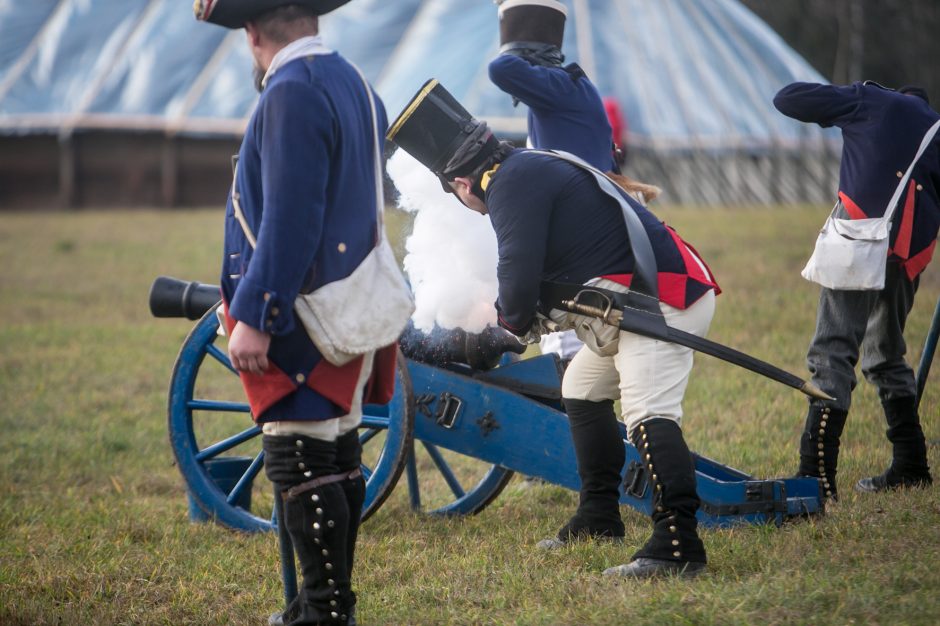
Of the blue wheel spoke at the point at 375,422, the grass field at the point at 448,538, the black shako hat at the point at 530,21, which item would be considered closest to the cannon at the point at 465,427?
the blue wheel spoke at the point at 375,422

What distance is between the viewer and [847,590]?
3125 millimetres

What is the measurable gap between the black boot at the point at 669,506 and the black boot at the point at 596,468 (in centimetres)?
39

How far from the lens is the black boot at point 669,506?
3.32 m

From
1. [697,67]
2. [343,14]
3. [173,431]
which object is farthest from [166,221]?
[173,431]

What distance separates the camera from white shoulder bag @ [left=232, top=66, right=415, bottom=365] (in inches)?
112

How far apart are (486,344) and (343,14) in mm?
16582

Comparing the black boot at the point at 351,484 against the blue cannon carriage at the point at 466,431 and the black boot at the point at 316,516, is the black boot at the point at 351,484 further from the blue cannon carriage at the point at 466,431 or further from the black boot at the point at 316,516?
the blue cannon carriage at the point at 466,431

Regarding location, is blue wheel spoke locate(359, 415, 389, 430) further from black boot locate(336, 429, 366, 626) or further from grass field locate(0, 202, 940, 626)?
black boot locate(336, 429, 366, 626)

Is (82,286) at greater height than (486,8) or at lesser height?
lesser

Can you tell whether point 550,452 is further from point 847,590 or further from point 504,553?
point 847,590

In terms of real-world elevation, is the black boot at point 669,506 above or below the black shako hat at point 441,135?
below

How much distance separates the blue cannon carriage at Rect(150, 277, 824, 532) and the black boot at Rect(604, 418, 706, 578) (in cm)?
45

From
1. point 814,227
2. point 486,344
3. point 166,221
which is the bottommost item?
point 166,221

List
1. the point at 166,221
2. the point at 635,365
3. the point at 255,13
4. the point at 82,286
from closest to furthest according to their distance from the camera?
the point at 255,13 → the point at 635,365 → the point at 82,286 → the point at 166,221
